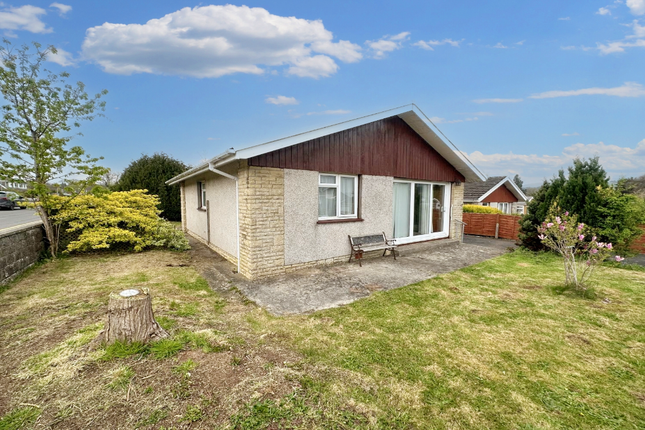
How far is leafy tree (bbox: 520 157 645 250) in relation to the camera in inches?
353

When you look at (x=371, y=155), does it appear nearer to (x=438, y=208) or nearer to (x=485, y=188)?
(x=438, y=208)

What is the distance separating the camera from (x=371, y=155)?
8578 millimetres

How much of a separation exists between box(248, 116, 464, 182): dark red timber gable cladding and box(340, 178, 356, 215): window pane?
31cm

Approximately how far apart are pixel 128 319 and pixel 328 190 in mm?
5486

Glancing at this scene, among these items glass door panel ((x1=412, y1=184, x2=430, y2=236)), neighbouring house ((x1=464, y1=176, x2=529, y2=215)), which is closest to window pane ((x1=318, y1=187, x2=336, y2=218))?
glass door panel ((x1=412, y1=184, x2=430, y2=236))

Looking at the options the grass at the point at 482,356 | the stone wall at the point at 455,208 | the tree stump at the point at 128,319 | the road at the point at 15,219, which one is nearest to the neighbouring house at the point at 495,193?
the stone wall at the point at 455,208

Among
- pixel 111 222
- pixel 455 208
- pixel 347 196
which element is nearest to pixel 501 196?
pixel 455 208

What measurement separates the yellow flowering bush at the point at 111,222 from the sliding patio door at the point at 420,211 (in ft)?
25.4

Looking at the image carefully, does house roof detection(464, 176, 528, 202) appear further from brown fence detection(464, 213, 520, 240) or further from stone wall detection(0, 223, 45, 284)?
stone wall detection(0, 223, 45, 284)

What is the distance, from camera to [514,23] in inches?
393

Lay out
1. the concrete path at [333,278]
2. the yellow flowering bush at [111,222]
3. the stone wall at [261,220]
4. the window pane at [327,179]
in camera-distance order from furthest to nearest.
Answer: the yellow flowering bush at [111,222] < the window pane at [327,179] < the stone wall at [261,220] < the concrete path at [333,278]

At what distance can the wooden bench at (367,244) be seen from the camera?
320 inches

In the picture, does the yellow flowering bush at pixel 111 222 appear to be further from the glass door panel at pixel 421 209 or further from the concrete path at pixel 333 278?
the glass door panel at pixel 421 209

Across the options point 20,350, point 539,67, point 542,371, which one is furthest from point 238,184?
point 539,67
